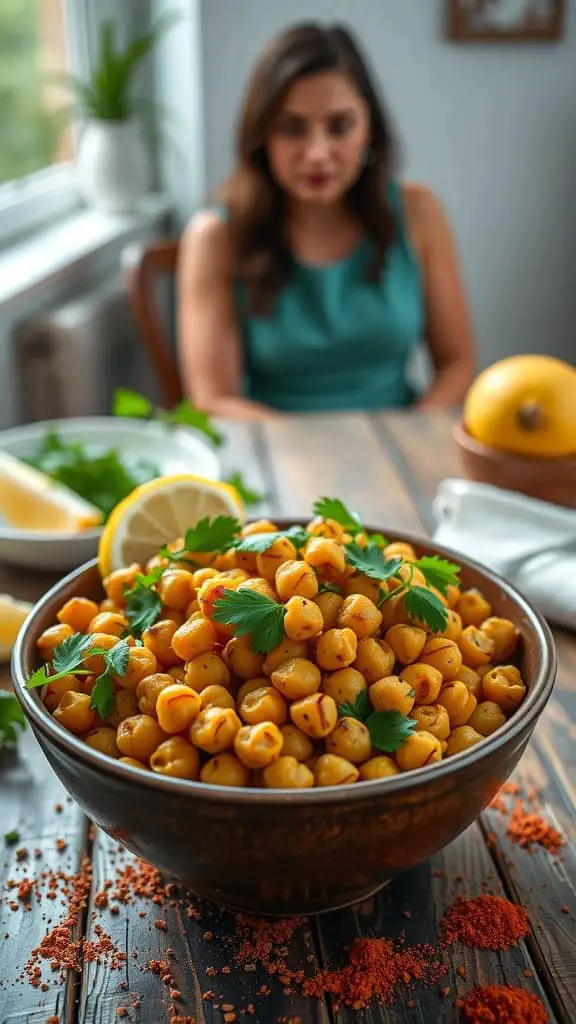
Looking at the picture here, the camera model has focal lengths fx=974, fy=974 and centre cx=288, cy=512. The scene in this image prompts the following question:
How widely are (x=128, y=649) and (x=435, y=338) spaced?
2002mm

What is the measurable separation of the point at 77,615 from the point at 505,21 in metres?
2.99

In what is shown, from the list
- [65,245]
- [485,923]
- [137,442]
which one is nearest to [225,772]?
[485,923]

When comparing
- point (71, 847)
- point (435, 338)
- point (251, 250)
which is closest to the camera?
point (71, 847)

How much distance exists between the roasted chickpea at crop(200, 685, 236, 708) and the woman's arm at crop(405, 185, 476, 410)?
→ 188 cm

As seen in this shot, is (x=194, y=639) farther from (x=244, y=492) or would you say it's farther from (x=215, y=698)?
(x=244, y=492)

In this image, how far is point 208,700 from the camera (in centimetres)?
63

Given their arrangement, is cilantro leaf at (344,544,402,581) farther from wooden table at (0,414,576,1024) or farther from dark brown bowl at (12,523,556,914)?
wooden table at (0,414,576,1024)

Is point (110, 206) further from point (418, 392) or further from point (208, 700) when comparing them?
point (208, 700)

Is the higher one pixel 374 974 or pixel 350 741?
pixel 350 741

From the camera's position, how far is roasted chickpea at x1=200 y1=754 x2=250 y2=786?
59 cm

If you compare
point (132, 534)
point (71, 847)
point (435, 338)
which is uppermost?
point (132, 534)

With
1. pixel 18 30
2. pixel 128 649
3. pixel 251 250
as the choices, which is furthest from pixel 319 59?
pixel 128 649

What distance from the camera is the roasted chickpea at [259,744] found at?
23.0 inches

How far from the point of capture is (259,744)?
0.59 meters
